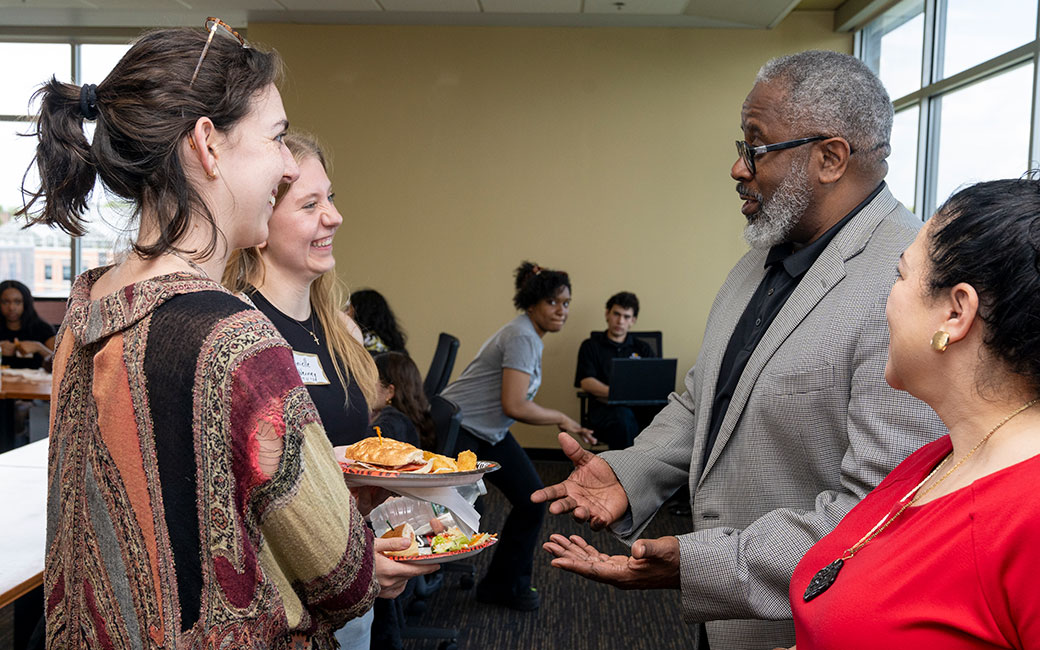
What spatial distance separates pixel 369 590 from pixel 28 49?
333 inches

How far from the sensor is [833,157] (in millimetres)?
1621

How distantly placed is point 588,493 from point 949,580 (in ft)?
3.15

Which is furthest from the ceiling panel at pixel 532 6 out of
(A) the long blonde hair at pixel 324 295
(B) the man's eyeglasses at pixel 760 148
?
(B) the man's eyeglasses at pixel 760 148

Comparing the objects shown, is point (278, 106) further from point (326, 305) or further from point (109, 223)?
point (326, 305)

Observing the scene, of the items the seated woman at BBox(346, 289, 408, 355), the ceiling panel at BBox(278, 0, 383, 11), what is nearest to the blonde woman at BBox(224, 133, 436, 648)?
the seated woman at BBox(346, 289, 408, 355)

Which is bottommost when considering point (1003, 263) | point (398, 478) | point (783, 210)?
point (398, 478)

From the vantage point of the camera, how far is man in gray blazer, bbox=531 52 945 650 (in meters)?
1.36

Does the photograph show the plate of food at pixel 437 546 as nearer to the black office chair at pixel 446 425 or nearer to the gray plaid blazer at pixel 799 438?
the gray plaid blazer at pixel 799 438

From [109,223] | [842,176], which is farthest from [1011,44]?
[109,223]

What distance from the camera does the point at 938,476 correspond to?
3.49 ft

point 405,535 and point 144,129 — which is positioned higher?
point 144,129

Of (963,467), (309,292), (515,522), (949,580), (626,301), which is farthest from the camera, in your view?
(626,301)

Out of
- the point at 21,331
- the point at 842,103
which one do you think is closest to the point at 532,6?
the point at 21,331

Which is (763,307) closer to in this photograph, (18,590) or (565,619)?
(18,590)
